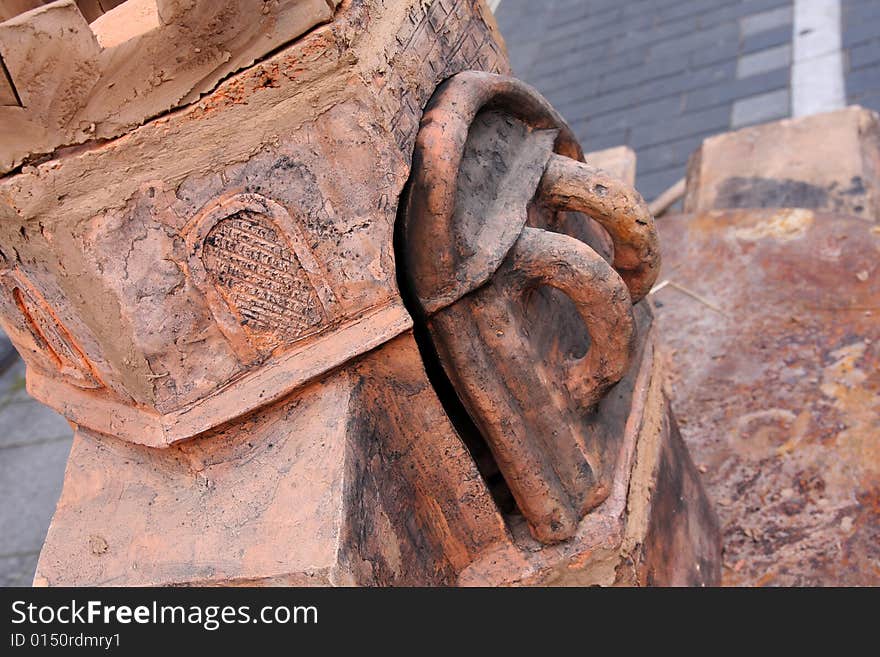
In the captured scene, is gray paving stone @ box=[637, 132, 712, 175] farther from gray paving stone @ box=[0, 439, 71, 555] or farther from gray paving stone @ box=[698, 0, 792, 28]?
gray paving stone @ box=[0, 439, 71, 555]

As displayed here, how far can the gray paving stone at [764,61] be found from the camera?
433 cm

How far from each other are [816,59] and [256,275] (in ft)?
12.2

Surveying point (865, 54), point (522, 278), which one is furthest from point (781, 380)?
point (865, 54)

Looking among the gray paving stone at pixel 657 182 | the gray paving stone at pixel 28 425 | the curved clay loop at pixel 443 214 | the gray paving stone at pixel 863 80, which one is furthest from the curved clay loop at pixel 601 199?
the gray paving stone at pixel 863 80

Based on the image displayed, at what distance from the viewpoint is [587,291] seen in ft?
4.48

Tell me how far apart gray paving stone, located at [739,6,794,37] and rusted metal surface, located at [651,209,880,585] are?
234cm

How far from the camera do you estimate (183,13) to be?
3.62 feet

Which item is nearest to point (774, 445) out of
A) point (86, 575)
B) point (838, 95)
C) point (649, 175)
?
point (86, 575)

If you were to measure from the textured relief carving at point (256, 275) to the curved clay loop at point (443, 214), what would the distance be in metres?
0.13

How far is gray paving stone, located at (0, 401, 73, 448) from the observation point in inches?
141

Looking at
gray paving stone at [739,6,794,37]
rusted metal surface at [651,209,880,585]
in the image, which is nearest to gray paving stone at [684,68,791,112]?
gray paving stone at [739,6,794,37]

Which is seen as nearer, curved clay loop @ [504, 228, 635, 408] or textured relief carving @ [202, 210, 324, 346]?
textured relief carving @ [202, 210, 324, 346]

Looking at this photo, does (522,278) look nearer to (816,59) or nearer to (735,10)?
(816,59)

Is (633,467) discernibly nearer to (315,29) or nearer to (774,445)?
(774,445)
